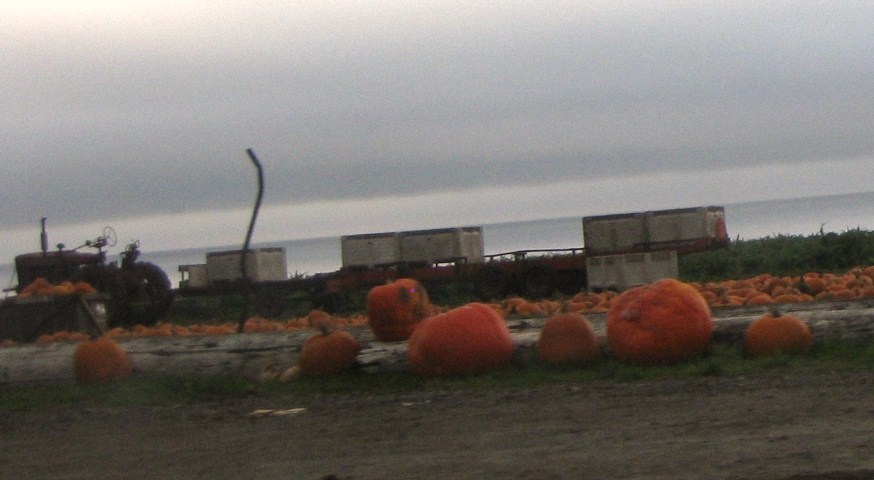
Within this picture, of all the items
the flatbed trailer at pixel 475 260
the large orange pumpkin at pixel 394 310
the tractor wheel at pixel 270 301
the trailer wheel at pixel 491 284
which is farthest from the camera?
the trailer wheel at pixel 491 284

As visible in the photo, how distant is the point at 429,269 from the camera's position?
3528 centimetres

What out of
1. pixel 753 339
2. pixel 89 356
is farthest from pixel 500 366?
pixel 89 356

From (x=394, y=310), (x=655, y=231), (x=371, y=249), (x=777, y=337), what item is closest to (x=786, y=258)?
(x=655, y=231)

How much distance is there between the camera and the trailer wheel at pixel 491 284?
34.2m

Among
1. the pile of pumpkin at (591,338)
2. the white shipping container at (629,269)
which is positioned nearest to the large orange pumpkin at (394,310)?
the pile of pumpkin at (591,338)

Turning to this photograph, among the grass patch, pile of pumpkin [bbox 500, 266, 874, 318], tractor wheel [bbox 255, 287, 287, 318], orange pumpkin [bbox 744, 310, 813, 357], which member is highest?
tractor wheel [bbox 255, 287, 287, 318]

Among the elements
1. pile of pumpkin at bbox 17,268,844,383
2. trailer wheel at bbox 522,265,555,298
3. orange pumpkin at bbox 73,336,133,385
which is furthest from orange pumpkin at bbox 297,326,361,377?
trailer wheel at bbox 522,265,555,298

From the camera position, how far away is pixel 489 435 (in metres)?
Answer: 8.59

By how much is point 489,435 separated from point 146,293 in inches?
741

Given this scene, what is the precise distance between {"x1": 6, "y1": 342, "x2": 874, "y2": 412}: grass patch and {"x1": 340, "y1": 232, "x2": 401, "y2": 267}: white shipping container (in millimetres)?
24386

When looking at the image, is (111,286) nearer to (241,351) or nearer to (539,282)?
(241,351)

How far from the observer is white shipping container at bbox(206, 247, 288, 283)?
3750cm

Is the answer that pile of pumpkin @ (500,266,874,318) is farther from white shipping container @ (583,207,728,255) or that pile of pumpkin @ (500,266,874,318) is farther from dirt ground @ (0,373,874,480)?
white shipping container @ (583,207,728,255)

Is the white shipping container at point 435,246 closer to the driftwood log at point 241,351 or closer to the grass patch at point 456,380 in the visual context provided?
the driftwood log at point 241,351
